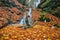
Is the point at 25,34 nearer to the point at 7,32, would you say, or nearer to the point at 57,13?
the point at 7,32

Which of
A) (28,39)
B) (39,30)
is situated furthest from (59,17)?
(28,39)

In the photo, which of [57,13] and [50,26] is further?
[57,13]

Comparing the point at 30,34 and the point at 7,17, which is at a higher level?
the point at 7,17

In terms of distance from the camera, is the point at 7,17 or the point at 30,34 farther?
the point at 7,17

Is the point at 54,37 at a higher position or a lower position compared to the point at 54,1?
lower

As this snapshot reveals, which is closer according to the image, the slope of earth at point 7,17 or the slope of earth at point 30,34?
the slope of earth at point 30,34

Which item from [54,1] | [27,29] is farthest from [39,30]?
[54,1]

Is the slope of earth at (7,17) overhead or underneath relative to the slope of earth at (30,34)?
overhead

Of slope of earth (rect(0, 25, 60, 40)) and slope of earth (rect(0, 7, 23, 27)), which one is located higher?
slope of earth (rect(0, 7, 23, 27))

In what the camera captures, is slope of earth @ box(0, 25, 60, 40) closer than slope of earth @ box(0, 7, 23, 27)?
Yes

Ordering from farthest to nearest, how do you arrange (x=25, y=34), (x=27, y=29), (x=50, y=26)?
(x=50, y=26), (x=27, y=29), (x=25, y=34)

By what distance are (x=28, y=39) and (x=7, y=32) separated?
155 centimetres

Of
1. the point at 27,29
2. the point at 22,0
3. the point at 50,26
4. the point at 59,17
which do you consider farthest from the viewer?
the point at 22,0

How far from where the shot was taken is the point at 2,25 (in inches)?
416
